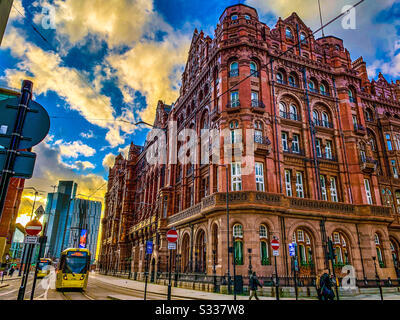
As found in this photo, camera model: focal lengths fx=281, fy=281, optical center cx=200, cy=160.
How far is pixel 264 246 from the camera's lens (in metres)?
23.9

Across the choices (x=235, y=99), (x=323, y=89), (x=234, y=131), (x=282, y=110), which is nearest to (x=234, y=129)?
(x=234, y=131)

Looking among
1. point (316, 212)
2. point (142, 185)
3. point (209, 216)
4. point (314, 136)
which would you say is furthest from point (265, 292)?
point (142, 185)

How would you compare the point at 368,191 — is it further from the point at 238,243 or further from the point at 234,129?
the point at 238,243

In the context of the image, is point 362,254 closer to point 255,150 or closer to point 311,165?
point 311,165

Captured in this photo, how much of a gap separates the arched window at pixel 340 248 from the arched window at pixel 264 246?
811 centimetres

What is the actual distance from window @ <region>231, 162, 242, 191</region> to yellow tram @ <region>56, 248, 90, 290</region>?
13727mm

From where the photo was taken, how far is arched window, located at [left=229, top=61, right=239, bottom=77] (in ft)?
96.2

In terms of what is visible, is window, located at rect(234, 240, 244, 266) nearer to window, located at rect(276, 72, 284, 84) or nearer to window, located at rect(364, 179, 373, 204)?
window, located at rect(364, 179, 373, 204)

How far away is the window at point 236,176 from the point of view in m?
25.8

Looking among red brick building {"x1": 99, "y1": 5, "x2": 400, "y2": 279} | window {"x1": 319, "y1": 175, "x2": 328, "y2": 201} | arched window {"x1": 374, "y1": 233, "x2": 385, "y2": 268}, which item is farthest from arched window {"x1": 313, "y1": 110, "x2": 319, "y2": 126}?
arched window {"x1": 374, "y1": 233, "x2": 385, "y2": 268}

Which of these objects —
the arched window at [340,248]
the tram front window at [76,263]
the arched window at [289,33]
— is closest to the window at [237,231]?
the arched window at [340,248]

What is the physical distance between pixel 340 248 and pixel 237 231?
37.8 ft

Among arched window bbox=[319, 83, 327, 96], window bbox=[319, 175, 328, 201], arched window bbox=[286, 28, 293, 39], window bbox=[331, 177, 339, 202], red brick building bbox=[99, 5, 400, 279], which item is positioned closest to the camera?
red brick building bbox=[99, 5, 400, 279]
